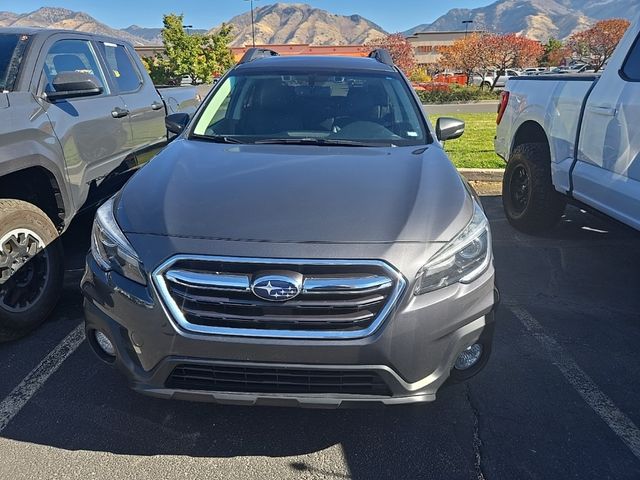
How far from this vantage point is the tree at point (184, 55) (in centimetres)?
3000

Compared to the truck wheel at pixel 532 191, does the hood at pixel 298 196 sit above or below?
above

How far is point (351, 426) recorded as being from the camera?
2641 mm

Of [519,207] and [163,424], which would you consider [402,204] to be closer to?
[163,424]

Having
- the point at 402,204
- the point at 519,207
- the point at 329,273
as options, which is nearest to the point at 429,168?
the point at 402,204

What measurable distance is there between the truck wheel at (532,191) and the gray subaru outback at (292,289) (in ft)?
9.12

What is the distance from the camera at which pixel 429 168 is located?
9.42 feet

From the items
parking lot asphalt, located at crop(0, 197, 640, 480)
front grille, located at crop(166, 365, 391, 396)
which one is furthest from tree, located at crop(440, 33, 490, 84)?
front grille, located at crop(166, 365, 391, 396)

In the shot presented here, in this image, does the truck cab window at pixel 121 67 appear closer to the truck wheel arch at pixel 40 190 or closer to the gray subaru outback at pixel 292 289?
the truck wheel arch at pixel 40 190

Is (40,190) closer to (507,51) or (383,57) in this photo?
(383,57)

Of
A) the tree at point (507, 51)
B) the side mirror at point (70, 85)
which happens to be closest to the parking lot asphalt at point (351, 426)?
the side mirror at point (70, 85)

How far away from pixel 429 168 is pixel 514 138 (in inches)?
126

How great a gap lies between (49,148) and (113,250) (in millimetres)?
1752

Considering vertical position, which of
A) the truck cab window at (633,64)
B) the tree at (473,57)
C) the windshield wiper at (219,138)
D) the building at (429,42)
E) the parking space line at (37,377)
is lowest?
the building at (429,42)

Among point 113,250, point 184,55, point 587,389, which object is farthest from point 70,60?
point 184,55
